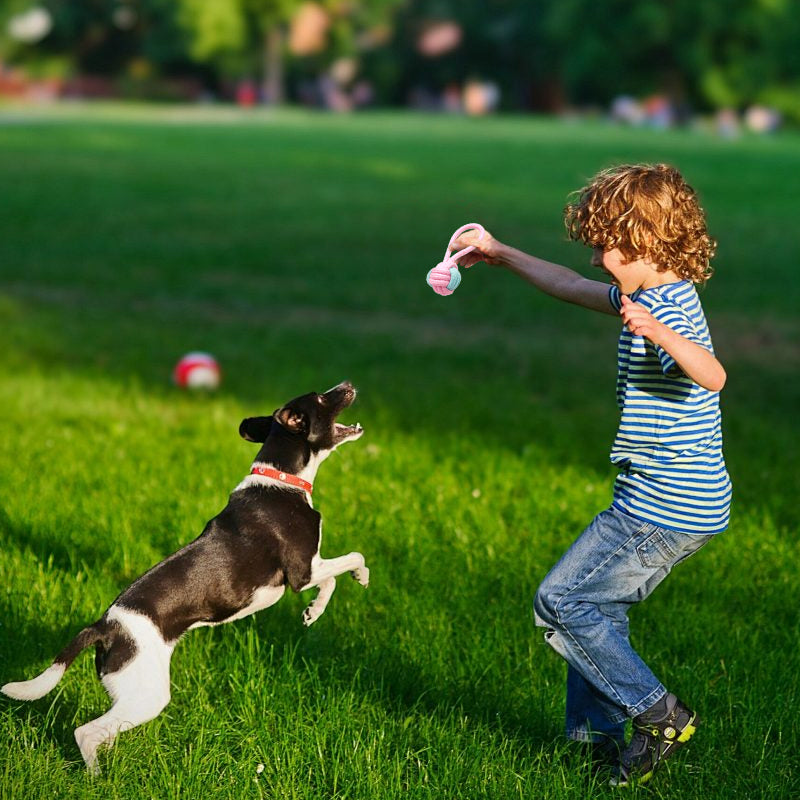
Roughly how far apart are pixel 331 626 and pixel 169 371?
4831mm

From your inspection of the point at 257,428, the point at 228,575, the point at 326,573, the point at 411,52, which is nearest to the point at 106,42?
the point at 411,52

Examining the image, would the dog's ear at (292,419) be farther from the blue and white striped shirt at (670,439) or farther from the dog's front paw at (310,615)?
the blue and white striped shirt at (670,439)

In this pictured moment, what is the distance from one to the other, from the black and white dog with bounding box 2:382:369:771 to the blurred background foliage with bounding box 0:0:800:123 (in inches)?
2933

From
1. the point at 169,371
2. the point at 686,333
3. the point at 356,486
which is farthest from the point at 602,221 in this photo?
the point at 169,371

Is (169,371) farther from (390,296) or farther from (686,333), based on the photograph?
(686,333)

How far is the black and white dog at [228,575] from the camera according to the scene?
3.13 metres

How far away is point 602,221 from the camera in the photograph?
326 centimetres

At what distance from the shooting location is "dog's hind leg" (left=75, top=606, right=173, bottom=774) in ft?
10.2

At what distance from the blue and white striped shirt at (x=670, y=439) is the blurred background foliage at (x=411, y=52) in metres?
74.4

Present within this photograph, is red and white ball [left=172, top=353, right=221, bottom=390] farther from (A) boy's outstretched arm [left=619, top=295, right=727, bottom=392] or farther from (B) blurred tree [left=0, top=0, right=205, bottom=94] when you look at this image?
(B) blurred tree [left=0, top=0, right=205, bottom=94]

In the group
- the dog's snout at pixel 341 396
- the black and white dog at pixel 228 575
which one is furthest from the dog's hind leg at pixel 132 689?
the dog's snout at pixel 341 396

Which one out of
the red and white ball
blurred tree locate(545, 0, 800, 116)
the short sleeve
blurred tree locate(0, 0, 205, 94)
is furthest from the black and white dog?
blurred tree locate(0, 0, 205, 94)

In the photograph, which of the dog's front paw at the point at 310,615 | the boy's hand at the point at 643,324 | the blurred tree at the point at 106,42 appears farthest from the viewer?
the blurred tree at the point at 106,42

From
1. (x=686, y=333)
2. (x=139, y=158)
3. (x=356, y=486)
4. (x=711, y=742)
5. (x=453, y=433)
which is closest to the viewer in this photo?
(x=686, y=333)
